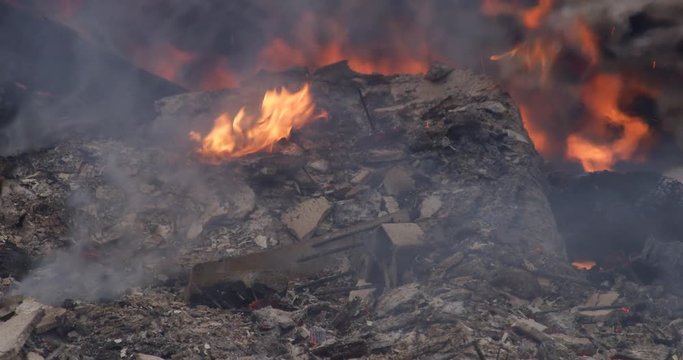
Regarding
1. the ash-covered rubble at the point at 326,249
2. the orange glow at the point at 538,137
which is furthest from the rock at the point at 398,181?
the orange glow at the point at 538,137

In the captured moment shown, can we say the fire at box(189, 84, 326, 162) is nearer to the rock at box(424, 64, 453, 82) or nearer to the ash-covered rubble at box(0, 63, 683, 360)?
the ash-covered rubble at box(0, 63, 683, 360)

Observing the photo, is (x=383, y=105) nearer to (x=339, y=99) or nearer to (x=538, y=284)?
(x=339, y=99)

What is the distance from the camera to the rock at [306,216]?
9562 mm

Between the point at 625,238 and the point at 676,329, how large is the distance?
3.47 m

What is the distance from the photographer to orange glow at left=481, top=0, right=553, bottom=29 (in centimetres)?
1448

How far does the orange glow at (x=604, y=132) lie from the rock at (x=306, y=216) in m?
7.67

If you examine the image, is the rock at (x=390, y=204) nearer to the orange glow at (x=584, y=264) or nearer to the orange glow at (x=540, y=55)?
the orange glow at (x=584, y=264)

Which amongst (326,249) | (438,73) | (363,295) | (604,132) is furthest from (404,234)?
(604,132)

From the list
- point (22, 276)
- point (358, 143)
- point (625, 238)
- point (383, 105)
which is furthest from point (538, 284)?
point (22, 276)

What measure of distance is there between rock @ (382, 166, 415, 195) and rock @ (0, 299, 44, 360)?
6582 millimetres

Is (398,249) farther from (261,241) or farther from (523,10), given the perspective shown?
(523,10)

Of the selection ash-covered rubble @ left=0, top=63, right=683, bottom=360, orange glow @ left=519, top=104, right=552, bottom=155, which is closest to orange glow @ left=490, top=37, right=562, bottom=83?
orange glow @ left=519, top=104, right=552, bottom=155

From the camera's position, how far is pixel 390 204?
10.1 m

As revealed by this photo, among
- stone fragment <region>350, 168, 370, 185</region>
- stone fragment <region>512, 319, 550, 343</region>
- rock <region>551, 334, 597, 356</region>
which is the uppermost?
stone fragment <region>350, 168, 370, 185</region>
